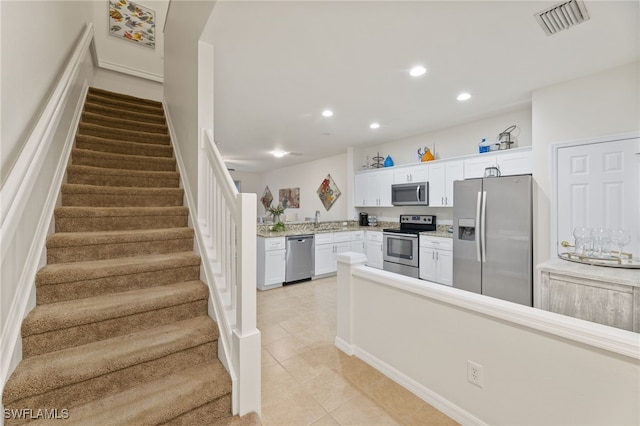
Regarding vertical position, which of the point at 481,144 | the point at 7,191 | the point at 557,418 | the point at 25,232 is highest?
the point at 481,144

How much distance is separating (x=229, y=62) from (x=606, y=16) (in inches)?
115

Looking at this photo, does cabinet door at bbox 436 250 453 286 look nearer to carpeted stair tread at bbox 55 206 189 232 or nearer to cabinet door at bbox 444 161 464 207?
cabinet door at bbox 444 161 464 207

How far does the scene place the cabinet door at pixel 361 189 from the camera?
564cm

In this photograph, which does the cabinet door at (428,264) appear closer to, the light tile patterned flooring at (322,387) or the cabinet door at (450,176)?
the cabinet door at (450,176)

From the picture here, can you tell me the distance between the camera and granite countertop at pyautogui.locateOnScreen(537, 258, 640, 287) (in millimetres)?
1554

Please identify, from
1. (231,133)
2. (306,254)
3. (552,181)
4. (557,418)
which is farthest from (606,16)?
(231,133)

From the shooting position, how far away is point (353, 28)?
196 cm

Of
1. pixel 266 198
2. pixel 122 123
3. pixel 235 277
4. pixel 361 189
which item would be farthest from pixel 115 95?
pixel 266 198

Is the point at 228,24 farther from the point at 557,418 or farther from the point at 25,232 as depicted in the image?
the point at 557,418

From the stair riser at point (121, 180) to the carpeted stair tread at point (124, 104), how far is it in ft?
4.90

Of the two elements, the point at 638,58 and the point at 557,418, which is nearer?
the point at 557,418

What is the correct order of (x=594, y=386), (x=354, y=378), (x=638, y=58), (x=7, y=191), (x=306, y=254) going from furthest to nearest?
(x=306, y=254) → (x=638, y=58) → (x=354, y=378) → (x=594, y=386) → (x=7, y=191)

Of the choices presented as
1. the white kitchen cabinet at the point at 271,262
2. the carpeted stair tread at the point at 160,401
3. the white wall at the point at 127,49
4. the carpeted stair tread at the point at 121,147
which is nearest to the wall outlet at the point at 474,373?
the carpeted stair tread at the point at 160,401

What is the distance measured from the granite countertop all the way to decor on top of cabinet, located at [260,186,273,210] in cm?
831
